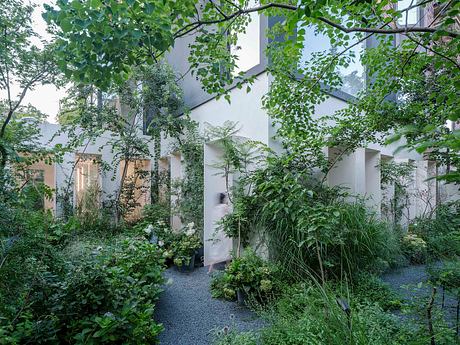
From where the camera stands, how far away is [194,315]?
135 inches

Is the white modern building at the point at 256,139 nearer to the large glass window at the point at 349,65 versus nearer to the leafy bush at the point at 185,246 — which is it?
the large glass window at the point at 349,65

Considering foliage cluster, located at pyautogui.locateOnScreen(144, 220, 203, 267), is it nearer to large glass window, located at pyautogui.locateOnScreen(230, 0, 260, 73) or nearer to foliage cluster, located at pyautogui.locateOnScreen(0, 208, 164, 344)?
foliage cluster, located at pyautogui.locateOnScreen(0, 208, 164, 344)

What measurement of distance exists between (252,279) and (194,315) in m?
0.79

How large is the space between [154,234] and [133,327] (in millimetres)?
3550

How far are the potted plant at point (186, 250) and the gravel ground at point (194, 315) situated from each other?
22.1 inches

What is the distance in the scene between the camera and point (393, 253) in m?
4.68

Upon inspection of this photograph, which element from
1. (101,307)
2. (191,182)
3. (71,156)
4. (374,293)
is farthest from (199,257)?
(71,156)

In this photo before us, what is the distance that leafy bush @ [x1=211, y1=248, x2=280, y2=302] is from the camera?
3523 millimetres

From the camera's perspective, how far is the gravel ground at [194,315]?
9.65 ft

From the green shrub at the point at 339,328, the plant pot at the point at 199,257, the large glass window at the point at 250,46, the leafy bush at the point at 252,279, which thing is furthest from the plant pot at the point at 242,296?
the large glass window at the point at 250,46

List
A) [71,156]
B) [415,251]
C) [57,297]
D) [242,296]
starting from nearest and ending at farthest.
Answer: [57,297] → [242,296] → [415,251] → [71,156]

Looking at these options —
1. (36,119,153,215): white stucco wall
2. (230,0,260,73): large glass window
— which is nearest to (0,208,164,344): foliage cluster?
(230,0,260,73): large glass window

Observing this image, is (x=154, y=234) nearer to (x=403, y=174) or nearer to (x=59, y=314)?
(x=59, y=314)

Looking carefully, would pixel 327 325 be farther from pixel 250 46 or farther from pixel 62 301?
pixel 250 46
